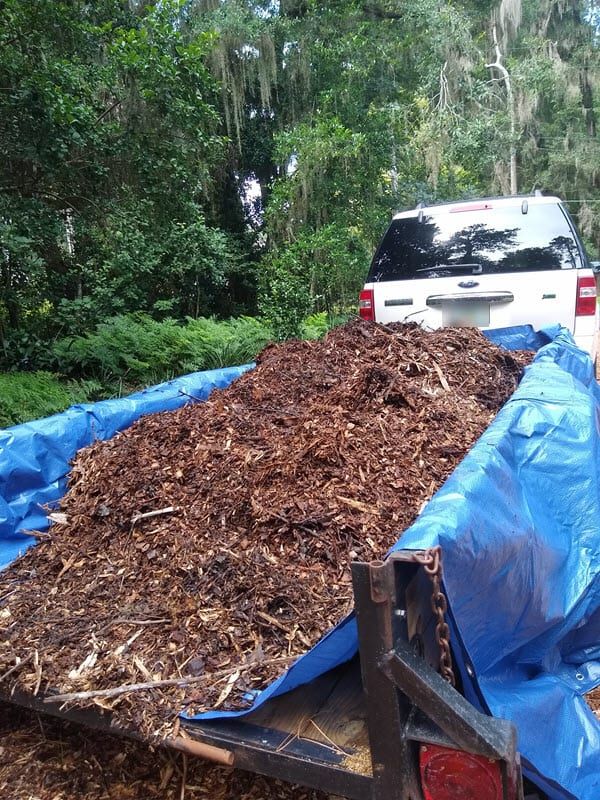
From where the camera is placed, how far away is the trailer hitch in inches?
46.2

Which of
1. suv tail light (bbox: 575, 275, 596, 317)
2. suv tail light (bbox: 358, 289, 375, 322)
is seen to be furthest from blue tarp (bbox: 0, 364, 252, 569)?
suv tail light (bbox: 575, 275, 596, 317)

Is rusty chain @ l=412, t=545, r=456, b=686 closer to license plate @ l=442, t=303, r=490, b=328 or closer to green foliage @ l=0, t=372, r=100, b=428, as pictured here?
license plate @ l=442, t=303, r=490, b=328

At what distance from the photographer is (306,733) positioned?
144cm

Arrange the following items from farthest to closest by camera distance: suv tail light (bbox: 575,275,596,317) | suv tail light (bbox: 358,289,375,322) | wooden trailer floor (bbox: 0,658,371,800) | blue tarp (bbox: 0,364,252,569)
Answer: suv tail light (bbox: 358,289,375,322), suv tail light (bbox: 575,275,596,317), blue tarp (bbox: 0,364,252,569), wooden trailer floor (bbox: 0,658,371,800)

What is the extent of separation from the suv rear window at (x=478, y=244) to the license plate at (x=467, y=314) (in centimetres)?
27

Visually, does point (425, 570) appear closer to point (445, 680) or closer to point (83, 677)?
point (445, 680)

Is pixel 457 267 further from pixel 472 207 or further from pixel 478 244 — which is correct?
pixel 472 207

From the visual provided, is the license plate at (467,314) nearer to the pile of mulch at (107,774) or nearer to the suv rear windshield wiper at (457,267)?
the suv rear windshield wiper at (457,267)

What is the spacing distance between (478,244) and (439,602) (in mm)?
4199

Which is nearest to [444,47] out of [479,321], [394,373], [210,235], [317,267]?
[317,267]

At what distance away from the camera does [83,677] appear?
5.38 feet

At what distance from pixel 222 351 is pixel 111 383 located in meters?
1.68

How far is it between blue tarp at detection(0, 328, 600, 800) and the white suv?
1991mm

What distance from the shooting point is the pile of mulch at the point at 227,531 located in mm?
1675
